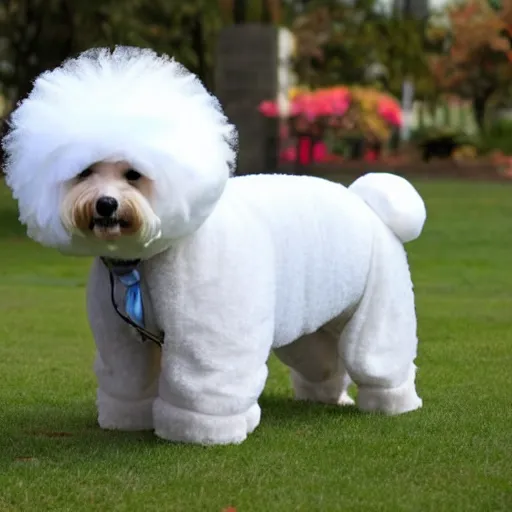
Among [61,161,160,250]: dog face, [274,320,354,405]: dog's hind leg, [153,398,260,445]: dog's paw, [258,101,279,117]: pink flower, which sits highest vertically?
[61,161,160,250]: dog face

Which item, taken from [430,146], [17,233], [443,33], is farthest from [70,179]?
[443,33]

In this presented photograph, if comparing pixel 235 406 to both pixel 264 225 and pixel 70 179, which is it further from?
pixel 70 179

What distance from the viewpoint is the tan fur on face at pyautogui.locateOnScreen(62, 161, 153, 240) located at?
15.4 feet

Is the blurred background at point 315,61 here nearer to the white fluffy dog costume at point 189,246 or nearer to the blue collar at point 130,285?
the white fluffy dog costume at point 189,246

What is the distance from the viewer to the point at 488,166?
2781 cm

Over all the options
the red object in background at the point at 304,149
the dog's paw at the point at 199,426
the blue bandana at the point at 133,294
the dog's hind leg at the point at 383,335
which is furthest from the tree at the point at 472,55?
the blue bandana at the point at 133,294

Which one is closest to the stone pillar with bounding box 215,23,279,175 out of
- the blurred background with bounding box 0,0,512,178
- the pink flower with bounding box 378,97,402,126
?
Result: the blurred background with bounding box 0,0,512,178

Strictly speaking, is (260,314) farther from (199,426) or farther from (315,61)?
(315,61)

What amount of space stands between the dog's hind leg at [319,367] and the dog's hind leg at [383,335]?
27cm

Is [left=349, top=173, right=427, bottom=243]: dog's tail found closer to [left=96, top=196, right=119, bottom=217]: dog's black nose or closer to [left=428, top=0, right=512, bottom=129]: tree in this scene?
[left=96, top=196, right=119, bottom=217]: dog's black nose

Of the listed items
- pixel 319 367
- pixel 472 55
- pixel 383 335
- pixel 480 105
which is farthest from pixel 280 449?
pixel 480 105

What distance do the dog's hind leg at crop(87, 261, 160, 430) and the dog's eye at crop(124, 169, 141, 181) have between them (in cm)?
52

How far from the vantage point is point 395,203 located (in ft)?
19.8

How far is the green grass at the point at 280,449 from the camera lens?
4480mm
